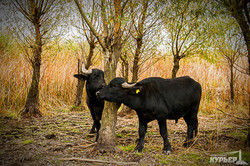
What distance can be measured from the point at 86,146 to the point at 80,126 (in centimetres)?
228

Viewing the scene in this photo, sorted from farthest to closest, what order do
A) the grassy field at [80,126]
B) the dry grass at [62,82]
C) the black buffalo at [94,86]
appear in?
the dry grass at [62,82], the black buffalo at [94,86], the grassy field at [80,126]

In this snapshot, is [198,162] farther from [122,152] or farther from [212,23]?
[212,23]

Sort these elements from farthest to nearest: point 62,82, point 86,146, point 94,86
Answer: point 62,82
point 94,86
point 86,146

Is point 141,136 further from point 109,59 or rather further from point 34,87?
point 34,87

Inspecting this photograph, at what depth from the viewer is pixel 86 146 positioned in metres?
4.56

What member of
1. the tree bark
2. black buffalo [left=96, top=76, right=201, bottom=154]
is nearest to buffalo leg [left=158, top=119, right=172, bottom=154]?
black buffalo [left=96, top=76, right=201, bottom=154]

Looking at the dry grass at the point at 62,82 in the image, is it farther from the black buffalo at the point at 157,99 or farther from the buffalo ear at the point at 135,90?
the buffalo ear at the point at 135,90

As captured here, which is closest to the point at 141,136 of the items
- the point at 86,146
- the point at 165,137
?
the point at 165,137

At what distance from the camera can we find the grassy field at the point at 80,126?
4047mm

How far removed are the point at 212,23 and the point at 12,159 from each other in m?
7.67

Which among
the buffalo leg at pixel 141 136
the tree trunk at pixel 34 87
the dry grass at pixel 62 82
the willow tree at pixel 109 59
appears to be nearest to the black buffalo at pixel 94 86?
the willow tree at pixel 109 59

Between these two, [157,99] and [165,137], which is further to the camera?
[157,99]

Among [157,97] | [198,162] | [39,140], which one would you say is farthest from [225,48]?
[39,140]

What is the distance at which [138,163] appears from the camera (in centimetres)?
367
